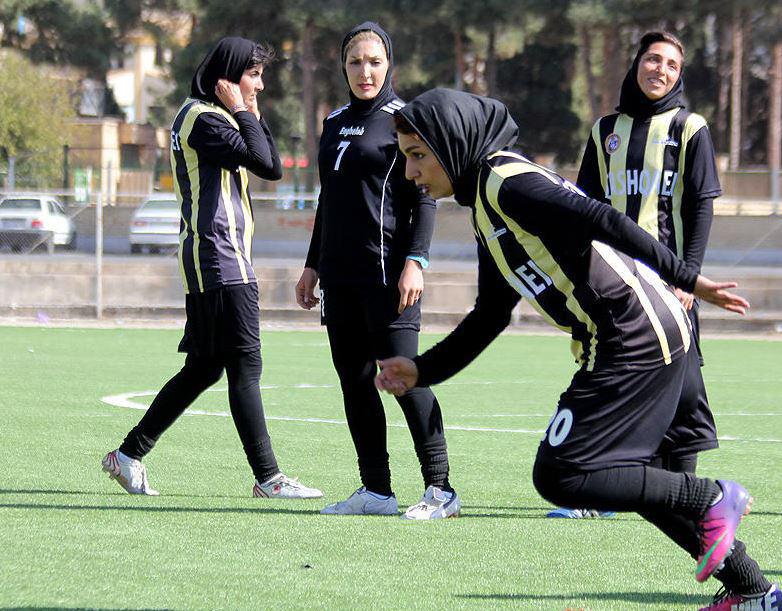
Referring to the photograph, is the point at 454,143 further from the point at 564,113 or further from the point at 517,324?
the point at 564,113

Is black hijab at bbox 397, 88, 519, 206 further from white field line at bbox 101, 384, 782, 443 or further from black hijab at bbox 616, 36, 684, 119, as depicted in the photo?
white field line at bbox 101, 384, 782, 443

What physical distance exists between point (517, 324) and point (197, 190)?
12752 millimetres

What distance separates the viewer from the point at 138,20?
53.4m

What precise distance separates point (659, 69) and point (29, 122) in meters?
45.7

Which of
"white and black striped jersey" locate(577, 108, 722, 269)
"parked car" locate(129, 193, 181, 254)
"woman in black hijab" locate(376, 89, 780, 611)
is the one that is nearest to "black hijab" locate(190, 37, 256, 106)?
"white and black striped jersey" locate(577, 108, 722, 269)

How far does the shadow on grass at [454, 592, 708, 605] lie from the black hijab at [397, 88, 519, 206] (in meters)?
1.25

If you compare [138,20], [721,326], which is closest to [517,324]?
[721,326]

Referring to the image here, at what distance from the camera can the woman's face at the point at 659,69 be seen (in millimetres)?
6066

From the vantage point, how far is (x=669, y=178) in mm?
6117

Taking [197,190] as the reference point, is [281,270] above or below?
below

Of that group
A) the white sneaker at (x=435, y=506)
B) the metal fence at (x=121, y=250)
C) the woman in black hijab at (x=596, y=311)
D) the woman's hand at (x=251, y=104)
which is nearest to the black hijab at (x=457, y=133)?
the woman in black hijab at (x=596, y=311)

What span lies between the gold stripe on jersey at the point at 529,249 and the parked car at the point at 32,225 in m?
17.3

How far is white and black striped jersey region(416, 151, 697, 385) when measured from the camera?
3938 mm

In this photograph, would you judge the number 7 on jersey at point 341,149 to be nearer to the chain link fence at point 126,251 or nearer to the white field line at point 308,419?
the white field line at point 308,419
